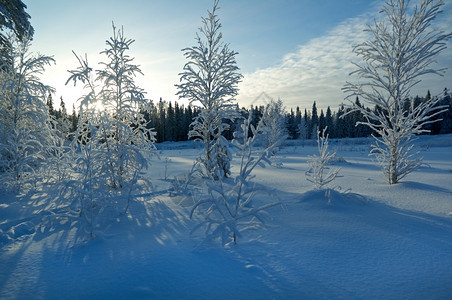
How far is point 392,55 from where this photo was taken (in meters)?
6.20

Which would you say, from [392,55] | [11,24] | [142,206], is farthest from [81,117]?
[392,55]

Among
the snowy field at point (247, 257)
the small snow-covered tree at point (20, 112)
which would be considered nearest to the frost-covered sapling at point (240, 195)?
the snowy field at point (247, 257)

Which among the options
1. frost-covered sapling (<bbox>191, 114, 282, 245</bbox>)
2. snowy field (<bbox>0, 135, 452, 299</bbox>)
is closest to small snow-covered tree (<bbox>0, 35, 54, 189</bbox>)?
snowy field (<bbox>0, 135, 452, 299</bbox>)

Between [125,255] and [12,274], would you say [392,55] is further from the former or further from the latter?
[12,274]

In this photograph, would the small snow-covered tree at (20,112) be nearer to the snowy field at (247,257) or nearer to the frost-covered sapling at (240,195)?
the snowy field at (247,257)

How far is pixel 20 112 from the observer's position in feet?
22.6

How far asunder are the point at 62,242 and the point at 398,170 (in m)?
7.78

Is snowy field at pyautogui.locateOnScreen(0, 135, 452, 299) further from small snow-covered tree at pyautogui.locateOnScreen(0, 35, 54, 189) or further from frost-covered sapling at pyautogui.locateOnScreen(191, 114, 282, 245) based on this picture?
small snow-covered tree at pyautogui.locateOnScreen(0, 35, 54, 189)

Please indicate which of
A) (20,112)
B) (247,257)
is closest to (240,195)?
(247,257)

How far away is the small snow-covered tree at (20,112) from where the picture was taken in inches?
259

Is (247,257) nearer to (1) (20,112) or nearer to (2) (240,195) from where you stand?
(2) (240,195)

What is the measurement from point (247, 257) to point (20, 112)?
8.04 metres

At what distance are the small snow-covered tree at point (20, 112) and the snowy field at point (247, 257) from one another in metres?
3.14

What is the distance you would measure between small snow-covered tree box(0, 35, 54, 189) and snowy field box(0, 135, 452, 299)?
10.3 ft
